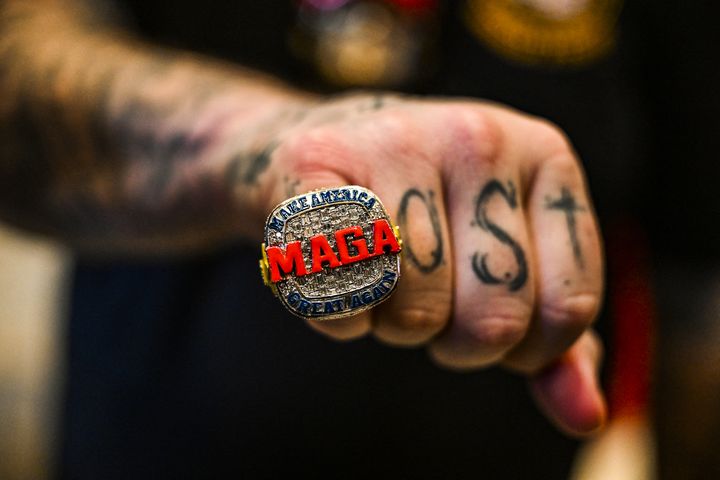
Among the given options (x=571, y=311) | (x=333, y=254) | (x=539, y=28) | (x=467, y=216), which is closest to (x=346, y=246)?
(x=333, y=254)

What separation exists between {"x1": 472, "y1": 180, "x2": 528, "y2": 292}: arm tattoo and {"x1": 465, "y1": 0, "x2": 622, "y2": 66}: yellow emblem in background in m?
0.65

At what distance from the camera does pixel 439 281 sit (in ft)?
1.82

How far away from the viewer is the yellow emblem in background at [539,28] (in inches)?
44.8

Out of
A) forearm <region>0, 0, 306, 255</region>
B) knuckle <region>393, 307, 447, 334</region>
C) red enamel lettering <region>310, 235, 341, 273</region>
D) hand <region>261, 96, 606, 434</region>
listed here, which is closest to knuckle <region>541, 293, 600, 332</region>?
hand <region>261, 96, 606, 434</region>

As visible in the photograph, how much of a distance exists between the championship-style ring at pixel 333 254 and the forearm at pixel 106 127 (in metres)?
0.29

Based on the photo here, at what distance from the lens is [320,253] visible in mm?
521

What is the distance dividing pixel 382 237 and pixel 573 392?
0.29m

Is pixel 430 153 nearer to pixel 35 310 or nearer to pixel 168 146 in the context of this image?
pixel 168 146

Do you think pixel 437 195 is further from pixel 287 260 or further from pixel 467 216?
pixel 287 260

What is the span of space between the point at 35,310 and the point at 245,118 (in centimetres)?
160

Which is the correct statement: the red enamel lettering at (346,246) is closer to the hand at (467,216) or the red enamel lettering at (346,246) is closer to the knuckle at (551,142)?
the hand at (467,216)

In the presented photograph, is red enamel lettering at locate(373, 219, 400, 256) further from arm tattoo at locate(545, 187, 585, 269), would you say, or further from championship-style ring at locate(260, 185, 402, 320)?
arm tattoo at locate(545, 187, 585, 269)

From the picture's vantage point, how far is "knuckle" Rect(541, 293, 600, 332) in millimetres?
584

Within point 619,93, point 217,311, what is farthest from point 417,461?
point 619,93
